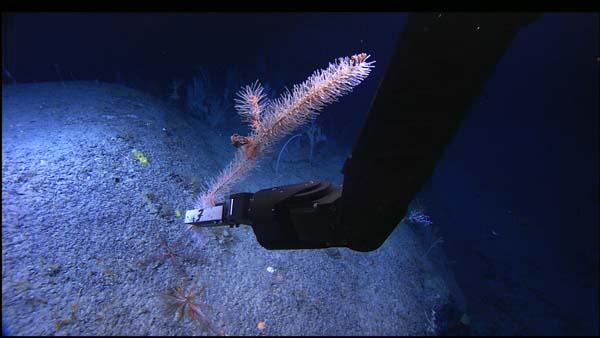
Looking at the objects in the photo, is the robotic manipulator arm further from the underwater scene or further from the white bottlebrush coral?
the white bottlebrush coral

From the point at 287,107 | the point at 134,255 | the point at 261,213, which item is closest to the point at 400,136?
the point at 261,213

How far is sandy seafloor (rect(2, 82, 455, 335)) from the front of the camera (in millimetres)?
2010

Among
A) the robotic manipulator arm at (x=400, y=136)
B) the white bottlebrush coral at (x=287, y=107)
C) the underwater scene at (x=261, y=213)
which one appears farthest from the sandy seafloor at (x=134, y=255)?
the robotic manipulator arm at (x=400, y=136)

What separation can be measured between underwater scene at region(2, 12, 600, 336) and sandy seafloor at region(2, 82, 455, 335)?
0.05 feet

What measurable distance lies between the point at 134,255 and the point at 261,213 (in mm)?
1458

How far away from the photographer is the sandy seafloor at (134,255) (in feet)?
6.59

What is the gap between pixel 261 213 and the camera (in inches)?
70.6

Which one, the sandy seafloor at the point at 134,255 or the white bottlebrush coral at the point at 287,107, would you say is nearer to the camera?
the sandy seafloor at the point at 134,255

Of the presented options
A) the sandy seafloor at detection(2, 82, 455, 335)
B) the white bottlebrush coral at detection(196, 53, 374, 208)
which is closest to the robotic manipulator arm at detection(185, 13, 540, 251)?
the white bottlebrush coral at detection(196, 53, 374, 208)

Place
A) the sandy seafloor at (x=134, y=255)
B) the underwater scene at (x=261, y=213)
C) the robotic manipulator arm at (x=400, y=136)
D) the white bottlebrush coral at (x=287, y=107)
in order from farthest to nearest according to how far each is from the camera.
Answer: the white bottlebrush coral at (x=287, y=107) < the sandy seafloor at (x=134, y=255) < the underwater scene at (x=261, y=213) < the robotic manipulator arm at (x=400, y=136)

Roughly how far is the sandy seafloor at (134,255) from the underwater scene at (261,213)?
0.01 meters

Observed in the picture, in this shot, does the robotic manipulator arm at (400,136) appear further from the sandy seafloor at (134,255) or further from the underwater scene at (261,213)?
the sandy seafloor at (134,255)

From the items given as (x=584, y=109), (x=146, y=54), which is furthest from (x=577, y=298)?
(x=584, y=109)

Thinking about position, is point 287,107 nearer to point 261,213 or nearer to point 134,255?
point 261,213
